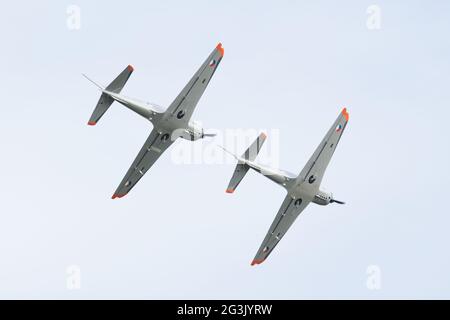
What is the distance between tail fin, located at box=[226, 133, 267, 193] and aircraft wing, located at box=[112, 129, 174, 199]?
606 centimetres

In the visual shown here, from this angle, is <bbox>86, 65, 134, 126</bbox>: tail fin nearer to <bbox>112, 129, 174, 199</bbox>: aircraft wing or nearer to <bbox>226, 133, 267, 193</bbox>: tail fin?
<bbox>112, 129, 174, 199</bbox>: aircraft wing

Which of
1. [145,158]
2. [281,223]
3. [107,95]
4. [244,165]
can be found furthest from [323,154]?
[107,95]

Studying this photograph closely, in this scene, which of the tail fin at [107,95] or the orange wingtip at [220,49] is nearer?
the orange wingtip at [220,49]

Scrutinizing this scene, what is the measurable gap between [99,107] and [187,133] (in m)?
7.66

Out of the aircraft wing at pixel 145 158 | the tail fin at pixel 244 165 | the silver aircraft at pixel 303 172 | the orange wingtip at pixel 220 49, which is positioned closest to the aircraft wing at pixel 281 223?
the silver aircraft at pixel 303 172

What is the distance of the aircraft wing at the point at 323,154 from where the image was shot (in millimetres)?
96312

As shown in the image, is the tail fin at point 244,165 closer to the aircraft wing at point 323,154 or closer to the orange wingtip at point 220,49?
the aircraft wing at point 323,154

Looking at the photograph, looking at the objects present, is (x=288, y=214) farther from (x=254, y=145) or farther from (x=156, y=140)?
(x=156, y=140)

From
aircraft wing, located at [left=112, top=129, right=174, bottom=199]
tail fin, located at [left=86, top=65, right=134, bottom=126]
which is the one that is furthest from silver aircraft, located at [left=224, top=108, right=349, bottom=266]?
tail fin, located at [left=86, top=65, right=134, bottom=126]

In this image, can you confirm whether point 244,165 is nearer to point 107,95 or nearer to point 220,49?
point 220,49

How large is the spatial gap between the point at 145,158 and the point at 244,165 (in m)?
8.68

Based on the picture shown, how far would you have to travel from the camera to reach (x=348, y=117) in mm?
97125

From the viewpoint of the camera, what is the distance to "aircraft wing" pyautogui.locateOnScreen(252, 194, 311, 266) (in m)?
98.4

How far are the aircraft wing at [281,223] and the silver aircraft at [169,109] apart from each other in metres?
9.29
